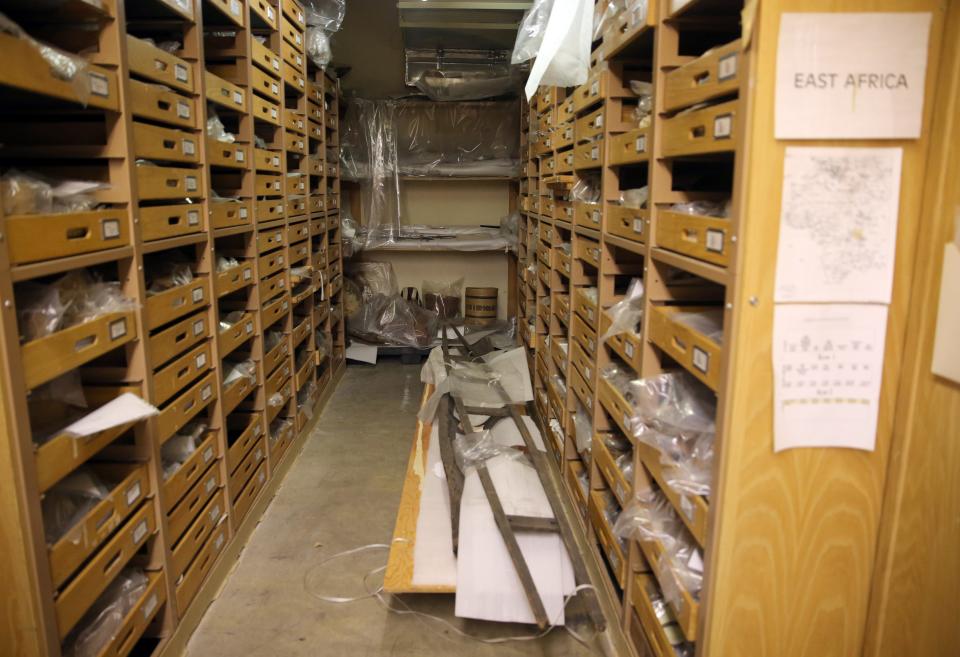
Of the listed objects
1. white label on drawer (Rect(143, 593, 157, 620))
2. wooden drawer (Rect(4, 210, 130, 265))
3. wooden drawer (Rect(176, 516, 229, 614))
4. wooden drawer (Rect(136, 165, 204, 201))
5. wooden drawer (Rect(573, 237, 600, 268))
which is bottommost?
wooden drawer (Rect(176, 516, 229, 614))

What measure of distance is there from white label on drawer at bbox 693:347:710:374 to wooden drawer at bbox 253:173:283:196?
1999 millimetres

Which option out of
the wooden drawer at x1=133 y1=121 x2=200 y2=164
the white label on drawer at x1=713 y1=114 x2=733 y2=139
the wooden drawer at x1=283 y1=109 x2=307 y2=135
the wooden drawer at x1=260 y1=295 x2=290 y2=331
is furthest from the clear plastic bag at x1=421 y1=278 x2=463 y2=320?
the white label on drawer at x1=713 y1=114 x2=733 y2=139

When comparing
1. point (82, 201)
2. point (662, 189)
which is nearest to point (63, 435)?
point (82, 201)

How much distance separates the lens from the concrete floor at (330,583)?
6.77ft

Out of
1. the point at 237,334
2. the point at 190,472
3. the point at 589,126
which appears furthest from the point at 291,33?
the point at 190,472

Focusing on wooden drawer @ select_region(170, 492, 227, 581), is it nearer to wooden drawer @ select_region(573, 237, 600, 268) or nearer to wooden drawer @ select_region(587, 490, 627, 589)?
wooden drawer @ select_region(587, 490, 627, 589)

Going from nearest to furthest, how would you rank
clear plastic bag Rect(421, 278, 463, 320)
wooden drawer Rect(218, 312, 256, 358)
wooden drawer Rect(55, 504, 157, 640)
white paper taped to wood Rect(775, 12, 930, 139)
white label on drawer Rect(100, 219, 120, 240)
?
1. white paper taped to wood Rect(775, 12, 930, 139)
2. wooden drawer Rect(55, 504, 157, 640)
3. white label on drawer Rect(100, 219, 120, 240)
4. wooden drawer Rect(218, 312, 256, 358)
5. clear plastic bag Rect(421, 278, 463, 320)

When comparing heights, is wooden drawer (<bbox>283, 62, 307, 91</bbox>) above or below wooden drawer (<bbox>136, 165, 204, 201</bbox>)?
above

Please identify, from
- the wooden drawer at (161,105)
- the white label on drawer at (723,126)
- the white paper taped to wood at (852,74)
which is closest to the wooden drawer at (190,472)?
the wooden drawer at (161,105)

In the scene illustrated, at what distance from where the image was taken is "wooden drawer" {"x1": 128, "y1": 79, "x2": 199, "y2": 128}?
5.68 ft

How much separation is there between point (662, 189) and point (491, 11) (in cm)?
310

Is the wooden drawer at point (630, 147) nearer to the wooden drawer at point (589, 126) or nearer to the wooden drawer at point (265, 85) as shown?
the wooden drawer at point (589, 126)

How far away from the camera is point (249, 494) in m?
2.75

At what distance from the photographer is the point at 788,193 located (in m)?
1.14
